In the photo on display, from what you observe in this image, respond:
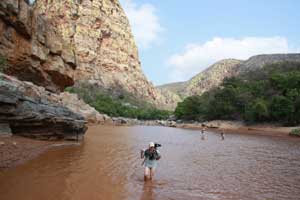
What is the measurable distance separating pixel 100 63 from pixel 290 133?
13281cm

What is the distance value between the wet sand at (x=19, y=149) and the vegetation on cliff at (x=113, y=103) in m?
91.8

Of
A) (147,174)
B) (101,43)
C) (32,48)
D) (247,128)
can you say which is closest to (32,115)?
(147,174)

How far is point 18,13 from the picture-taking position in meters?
25.2

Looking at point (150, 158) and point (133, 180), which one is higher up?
point (150, 158)

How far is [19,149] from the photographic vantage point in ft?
55.9

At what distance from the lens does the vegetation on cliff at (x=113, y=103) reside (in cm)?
11719

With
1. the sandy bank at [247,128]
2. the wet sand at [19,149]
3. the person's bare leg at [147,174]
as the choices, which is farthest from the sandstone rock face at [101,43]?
the person's bare leg at [147,174]

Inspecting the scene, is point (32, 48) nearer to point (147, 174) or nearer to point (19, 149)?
point (19, 149)

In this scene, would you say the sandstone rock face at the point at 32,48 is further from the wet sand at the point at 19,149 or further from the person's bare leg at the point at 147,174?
the person's bare leg at the point at 147,174

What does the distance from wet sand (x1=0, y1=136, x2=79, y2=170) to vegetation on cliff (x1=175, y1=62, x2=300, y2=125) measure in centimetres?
5435

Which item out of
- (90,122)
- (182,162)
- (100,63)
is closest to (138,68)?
(100,63)

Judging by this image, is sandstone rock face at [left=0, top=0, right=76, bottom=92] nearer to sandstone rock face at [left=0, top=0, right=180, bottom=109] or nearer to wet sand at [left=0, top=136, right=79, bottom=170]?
wet sand at [left=0, top=136, right=79, bottom=170]

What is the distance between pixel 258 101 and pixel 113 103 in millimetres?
69945

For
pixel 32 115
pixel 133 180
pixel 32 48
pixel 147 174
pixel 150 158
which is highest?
pixel 32 48
